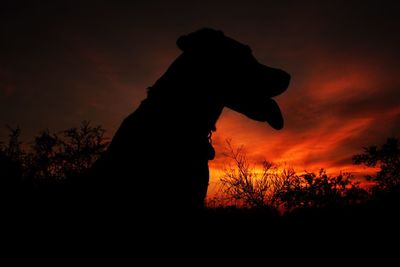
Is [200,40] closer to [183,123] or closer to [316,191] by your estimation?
[183,123]

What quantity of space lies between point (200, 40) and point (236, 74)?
0.56m

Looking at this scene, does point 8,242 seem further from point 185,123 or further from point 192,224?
point 185,123

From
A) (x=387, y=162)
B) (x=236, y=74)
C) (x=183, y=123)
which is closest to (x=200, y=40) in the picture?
(x=236, y=74)

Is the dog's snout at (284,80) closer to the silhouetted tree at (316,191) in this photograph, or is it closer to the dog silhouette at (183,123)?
the dog silhouette at (183,123)

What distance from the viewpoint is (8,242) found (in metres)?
2.69

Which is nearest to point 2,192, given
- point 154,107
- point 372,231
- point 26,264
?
point 26,264

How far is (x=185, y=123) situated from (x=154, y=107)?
33 cm

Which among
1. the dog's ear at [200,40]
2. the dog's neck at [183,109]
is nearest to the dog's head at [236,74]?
the dog's ear at [200,40]

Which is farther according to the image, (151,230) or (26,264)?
(26,264)

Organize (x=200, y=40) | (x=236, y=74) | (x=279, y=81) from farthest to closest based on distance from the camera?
(x=279, y=81), (x=236, y=74), (x=200, y=40)

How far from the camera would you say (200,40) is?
281 centimetres

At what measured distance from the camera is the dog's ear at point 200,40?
276 centimetres

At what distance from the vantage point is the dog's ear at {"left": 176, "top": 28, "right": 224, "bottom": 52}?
2761 mm

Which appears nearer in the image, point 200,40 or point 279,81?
A: point 200,40
